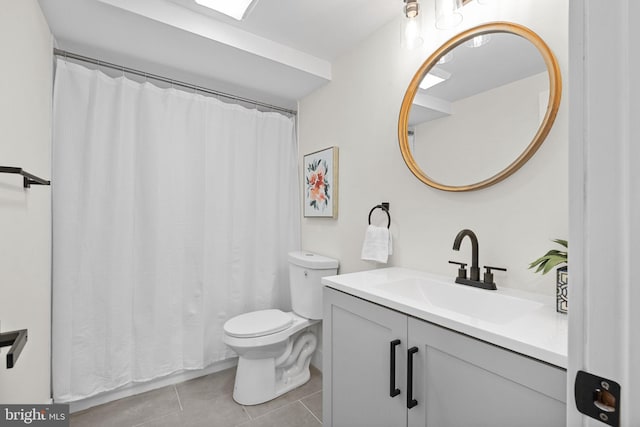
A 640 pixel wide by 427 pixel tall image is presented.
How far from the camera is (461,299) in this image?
1.26 metres

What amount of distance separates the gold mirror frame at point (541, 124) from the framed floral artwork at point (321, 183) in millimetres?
632

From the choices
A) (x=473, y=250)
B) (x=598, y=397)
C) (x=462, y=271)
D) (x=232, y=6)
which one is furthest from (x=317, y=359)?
(x=232, y=6)

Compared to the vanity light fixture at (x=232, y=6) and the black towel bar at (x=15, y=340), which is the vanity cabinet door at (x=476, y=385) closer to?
the black towel bar at (x=15, y=340)

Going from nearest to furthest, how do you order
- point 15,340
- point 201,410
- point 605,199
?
1. point 605,199
2. point 15,340
3. point 201,410

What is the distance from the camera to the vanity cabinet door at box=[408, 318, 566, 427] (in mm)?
712

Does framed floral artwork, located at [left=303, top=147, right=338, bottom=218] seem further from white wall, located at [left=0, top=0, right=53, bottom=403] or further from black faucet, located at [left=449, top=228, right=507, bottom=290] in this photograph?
white wall, located at [left=0, top=0, right=53, bottom=403]

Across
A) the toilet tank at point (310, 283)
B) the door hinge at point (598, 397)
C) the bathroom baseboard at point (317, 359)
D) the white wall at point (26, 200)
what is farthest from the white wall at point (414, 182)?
the white wall at point (26, 200)

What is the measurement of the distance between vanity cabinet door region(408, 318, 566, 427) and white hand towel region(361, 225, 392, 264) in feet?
2.28

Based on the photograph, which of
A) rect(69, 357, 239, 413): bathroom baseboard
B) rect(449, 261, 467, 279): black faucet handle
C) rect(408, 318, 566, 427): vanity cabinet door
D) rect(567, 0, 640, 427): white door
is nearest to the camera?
rect(567, 0, 640, 427): white door

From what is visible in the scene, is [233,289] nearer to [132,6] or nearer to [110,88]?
[110,88]

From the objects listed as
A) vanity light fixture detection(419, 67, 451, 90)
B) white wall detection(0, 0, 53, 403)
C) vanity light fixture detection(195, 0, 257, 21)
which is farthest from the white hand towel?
white wall detection(0, 0, 53, 403)

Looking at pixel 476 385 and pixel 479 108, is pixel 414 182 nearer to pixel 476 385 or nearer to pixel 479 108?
pixel 479 108

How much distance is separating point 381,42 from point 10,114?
1.81m

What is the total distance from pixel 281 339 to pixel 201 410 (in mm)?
621
